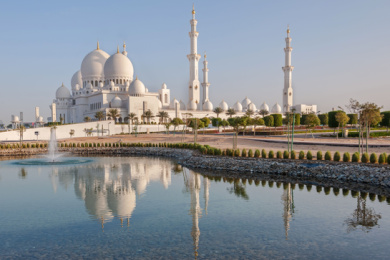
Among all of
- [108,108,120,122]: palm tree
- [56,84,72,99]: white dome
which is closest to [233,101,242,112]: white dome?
[108,108,120,122]: palm tree

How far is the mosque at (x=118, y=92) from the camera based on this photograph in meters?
83.1

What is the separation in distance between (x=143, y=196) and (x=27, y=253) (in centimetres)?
774

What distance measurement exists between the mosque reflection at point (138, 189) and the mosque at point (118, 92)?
176 feet

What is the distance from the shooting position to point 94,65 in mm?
92188

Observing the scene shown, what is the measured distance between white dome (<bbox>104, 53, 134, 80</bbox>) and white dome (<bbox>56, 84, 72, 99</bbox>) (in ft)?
44.2

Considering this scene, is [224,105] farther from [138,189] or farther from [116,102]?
[138,189]

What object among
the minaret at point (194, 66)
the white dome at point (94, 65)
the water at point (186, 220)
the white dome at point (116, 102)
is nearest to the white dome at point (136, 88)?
the white dome at point (116, 102)

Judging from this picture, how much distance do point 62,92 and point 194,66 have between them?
39067 millimetres

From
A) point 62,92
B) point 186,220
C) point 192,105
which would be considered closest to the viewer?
point 186,220

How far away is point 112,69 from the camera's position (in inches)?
3506

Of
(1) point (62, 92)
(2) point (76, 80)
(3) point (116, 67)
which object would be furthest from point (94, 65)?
(1) point (62, 92)

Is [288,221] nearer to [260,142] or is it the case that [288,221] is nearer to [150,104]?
[260,142]

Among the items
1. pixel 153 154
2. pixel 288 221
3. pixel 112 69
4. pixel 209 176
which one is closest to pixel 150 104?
pixel 112 69

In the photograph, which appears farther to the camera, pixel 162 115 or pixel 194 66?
pixel 194 66
